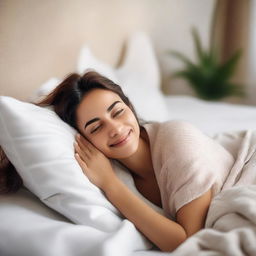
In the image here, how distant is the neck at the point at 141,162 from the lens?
1086mm

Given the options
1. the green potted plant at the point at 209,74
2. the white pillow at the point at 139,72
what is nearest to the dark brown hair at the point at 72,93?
the white pillow at the point at 139,72

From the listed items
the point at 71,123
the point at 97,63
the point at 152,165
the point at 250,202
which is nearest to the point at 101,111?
the point at 71,123

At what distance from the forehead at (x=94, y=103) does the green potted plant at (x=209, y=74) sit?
5.68 feet

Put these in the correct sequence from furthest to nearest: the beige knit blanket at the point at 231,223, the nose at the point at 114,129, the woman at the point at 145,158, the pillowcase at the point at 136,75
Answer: the pillowcase at the point at 136,75 < the nose at the point at 114,129 < the woman at the point at 145,158 < the beige knit blanket at the point at 231,223

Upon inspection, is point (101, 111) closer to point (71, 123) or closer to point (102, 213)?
point (71, 123)

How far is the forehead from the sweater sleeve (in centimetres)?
19

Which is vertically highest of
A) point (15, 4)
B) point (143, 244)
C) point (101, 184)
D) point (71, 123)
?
point (15, 4)

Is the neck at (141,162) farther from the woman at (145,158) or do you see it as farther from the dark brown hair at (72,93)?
the dark brown hair at (72,93)

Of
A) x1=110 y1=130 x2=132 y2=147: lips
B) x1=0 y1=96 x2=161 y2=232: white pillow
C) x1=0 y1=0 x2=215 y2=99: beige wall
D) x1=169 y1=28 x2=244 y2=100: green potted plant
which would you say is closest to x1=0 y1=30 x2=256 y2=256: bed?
x1=0 y1=96 x2=161 y2=232: white pillow

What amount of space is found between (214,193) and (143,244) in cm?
23

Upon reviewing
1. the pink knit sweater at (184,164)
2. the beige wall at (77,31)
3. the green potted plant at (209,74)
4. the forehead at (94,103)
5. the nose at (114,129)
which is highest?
the beige wall at (77,31)

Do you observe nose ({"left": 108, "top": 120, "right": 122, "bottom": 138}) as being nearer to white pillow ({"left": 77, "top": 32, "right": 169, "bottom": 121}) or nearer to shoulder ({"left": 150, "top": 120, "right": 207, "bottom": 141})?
shoulder ({"left": 150, "top": 120, "right": 207, "bottom": 141})

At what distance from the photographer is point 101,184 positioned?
96 centimetres

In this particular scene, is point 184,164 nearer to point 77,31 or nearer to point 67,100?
point 67,100
